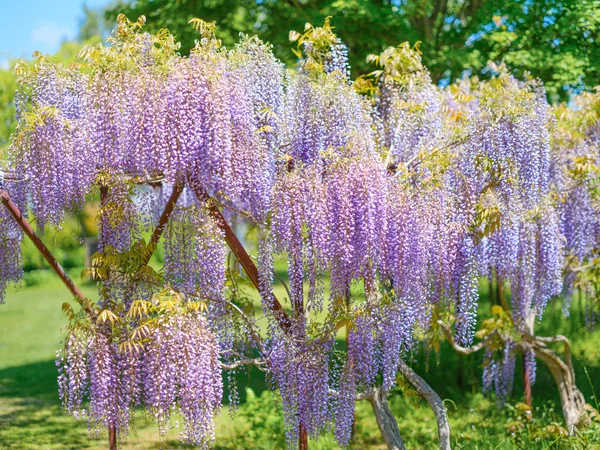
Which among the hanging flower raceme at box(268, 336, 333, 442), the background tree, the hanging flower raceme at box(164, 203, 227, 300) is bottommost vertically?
the hanging flower raceme at box(268, 336, 333, 442)

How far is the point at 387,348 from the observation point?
5.42 meters

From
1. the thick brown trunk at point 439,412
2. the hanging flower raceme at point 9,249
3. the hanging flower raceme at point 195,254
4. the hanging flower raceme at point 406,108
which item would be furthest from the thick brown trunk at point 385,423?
the hanging flower raceme at point 9,249

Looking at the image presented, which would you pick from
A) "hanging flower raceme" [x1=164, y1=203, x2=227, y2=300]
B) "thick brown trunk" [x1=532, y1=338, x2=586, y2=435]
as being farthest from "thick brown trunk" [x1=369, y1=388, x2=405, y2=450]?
"thick brown trunk" [x1=532, y1=338, x2=586, y2=435]

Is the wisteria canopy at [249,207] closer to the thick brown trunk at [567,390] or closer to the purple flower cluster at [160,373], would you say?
the purple flower cluster at [160,373]

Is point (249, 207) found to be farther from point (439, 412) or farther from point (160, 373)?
point (439, 412)

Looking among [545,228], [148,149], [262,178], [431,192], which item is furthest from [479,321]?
[148,149]

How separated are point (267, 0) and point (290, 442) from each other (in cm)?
921

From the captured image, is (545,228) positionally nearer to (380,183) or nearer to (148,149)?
(380,183)

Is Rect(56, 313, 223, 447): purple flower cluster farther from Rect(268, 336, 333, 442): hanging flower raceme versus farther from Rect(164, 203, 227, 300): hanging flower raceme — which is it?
Rect(268, 336, 333, 442): hanging flower raceme

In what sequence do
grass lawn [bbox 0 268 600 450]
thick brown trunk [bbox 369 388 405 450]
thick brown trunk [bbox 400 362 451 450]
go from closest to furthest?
thick brown trunk [bbox 369 388 405 450]
thick brown trunk [bbox 400 362 451 450]
grass lawn [bbox 0 268 600 450]

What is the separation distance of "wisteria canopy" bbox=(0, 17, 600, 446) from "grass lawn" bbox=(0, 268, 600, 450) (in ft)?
2.73

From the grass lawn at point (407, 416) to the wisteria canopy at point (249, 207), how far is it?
833 millimetres

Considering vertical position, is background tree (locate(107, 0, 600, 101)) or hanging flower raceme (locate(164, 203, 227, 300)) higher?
background tree (locate(107, 0, 600, 101))

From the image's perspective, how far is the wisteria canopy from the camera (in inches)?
195
